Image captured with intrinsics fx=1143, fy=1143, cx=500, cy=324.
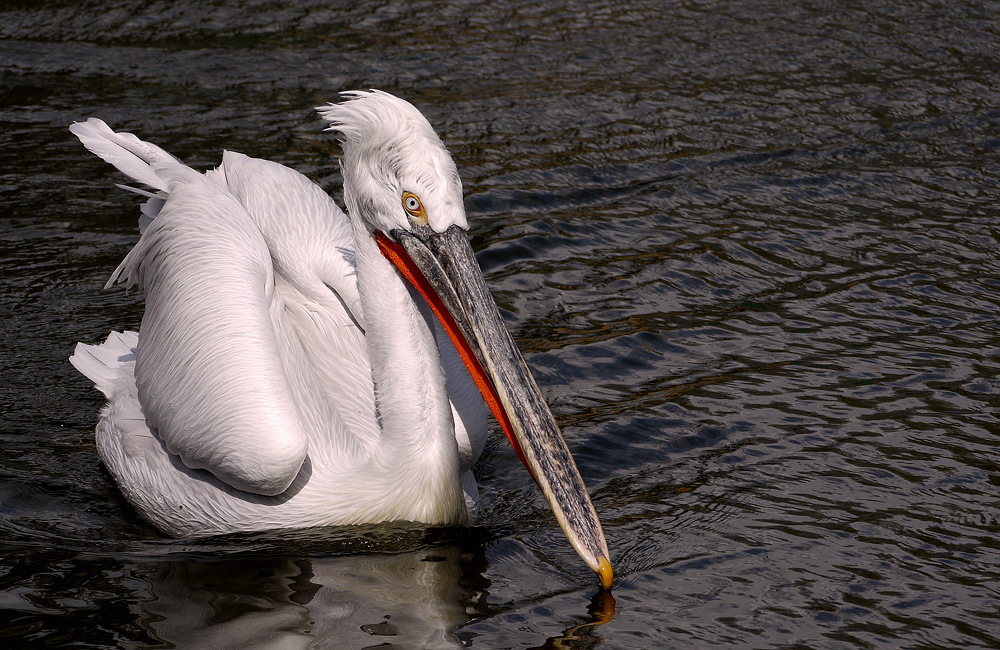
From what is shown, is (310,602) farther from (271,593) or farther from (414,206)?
(414,206)

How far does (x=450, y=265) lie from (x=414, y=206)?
7.9 inches

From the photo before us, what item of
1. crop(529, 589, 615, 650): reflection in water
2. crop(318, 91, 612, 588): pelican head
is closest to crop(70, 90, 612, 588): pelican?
crop(318, 91, 612, 588): pelican head

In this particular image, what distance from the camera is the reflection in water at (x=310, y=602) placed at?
3.02m

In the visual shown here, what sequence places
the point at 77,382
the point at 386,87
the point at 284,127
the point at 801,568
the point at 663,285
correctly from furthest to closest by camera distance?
the point at 386,87
the point at 284,127
the point at 663,285
the point at 77,382
the point at 801,568

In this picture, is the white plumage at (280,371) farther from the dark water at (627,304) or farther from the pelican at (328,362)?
the dark water at (627,304)

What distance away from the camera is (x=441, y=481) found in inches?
137

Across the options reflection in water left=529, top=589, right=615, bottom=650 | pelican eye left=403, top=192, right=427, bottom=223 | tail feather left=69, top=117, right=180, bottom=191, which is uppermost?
tail feather left=69, top=117, right=180, bottom=191

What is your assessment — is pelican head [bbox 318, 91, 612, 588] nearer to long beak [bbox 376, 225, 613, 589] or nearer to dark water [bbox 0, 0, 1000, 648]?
long beak [bbox 376, 225, 613, 589]

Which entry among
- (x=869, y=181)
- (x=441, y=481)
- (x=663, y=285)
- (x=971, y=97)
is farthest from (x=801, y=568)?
(x=971, y=97)

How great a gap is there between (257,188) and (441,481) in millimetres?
1441

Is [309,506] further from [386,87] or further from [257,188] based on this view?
[386,87]

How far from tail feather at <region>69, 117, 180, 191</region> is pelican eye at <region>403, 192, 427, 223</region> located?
45.6 inches

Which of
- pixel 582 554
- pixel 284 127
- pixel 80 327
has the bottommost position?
pixel 582 554

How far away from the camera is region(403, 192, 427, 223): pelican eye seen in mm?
3299
